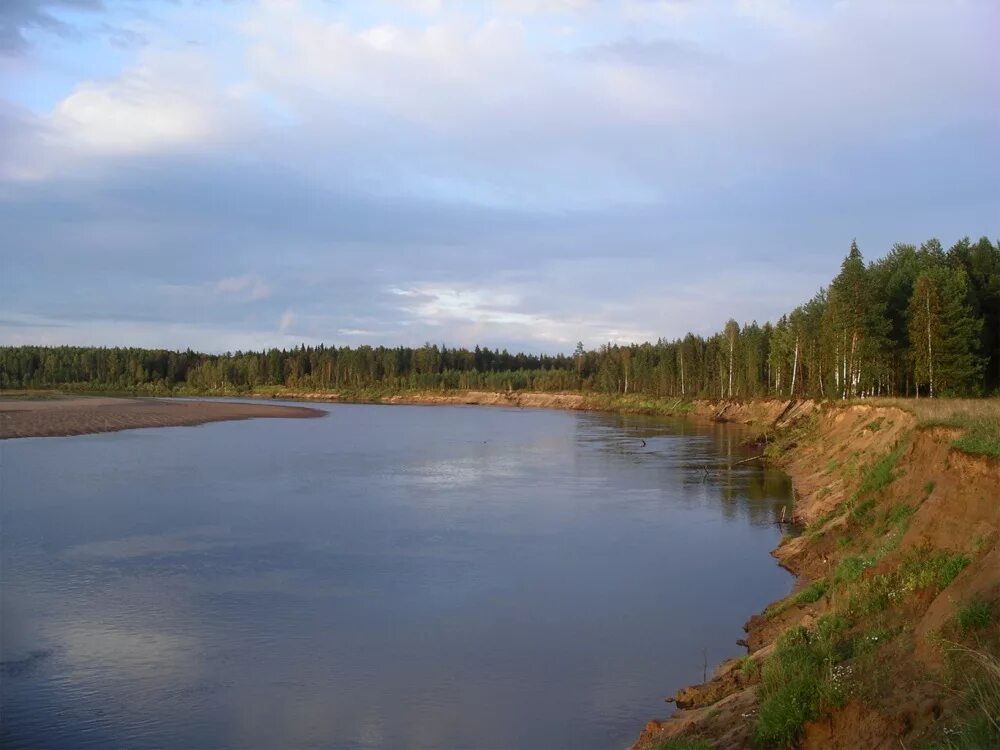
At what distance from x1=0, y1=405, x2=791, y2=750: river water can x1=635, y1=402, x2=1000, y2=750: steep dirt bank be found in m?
1.66

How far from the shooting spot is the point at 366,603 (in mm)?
19906

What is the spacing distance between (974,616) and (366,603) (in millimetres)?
13671

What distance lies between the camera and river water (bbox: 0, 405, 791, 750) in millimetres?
13594

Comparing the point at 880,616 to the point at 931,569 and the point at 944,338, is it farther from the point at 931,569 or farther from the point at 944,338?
the point at 944,338

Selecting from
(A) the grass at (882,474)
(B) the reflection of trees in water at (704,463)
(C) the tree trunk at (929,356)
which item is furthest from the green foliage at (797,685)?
(C) the tree trunk at (929,356)

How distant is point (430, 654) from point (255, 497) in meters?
21.9

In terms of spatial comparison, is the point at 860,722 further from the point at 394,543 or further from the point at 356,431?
the point at 356,431

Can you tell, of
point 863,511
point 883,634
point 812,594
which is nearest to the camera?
point 883,634

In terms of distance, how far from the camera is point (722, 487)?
39219mm

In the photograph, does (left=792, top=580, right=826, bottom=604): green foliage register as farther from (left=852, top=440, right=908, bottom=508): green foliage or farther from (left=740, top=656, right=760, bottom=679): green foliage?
(left=852, top=440, right=908, bottom=508): green foliage

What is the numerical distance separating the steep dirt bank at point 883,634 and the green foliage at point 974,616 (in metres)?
0.01

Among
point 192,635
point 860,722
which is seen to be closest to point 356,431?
point 192,635

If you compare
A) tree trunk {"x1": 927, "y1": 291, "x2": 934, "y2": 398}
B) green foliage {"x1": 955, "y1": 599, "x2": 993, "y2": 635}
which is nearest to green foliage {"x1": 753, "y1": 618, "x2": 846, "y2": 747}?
green foliage {"x1": 955, "y1": 599, "x2": 993, "y2": 635}

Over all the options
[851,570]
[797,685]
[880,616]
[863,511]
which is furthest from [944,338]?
[797,685]
